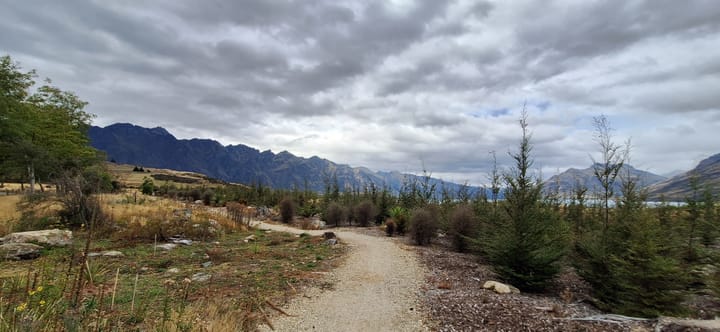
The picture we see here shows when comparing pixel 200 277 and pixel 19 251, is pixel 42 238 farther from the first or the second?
pixel 200 277

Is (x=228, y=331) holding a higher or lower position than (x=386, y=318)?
higher

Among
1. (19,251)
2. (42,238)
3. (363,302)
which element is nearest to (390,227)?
(363,302)

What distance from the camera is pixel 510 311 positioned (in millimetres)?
5602

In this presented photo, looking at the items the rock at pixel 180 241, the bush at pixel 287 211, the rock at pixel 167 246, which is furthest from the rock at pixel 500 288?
the bush at pixel 287 211

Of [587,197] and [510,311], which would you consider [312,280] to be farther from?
[587,197]

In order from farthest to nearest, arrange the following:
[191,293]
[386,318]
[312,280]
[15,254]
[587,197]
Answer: [587,197]
[15,254]
[312,280]
[191,293]
[386,318]

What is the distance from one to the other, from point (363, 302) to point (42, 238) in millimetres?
11028

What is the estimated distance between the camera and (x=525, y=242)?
771 centimetres

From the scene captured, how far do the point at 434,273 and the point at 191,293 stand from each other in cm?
640

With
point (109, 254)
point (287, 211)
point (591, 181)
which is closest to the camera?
point (109, 254)

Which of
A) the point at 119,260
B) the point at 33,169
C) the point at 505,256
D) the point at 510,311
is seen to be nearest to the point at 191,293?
the point at 119,260

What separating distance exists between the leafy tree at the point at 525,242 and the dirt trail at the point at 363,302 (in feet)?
7.85

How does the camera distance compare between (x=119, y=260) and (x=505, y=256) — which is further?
(x=119, y=260)

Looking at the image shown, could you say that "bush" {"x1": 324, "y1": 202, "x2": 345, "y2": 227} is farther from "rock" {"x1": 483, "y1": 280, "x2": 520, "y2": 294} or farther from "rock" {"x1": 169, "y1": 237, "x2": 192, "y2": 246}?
"rock" {"x1": 483, "y1": 280, "x2": 520, "y2": 294}
